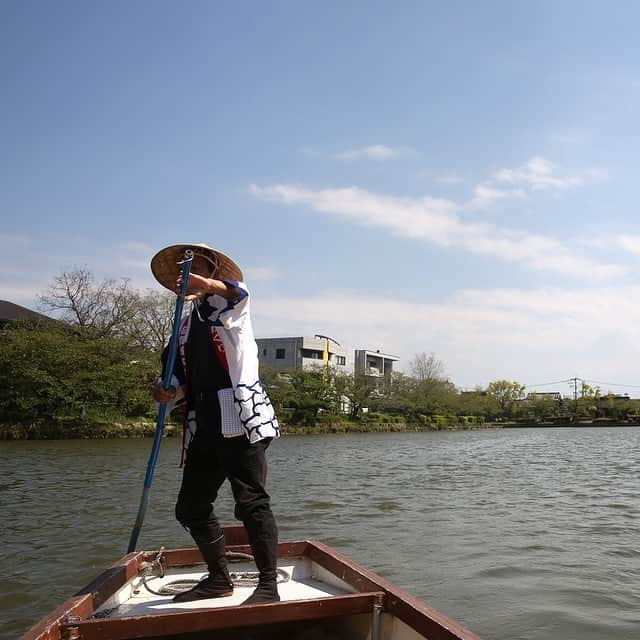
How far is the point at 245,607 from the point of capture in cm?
244

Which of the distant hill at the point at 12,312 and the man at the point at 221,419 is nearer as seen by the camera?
the man at the point at 221,419

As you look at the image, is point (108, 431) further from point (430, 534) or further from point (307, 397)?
point (430, 534)

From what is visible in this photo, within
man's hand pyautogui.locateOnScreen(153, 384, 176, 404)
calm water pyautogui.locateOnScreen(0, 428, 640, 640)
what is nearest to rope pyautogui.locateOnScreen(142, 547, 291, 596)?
man's hand pyautogui.locateOnScreen(153, 384, 176, 404)

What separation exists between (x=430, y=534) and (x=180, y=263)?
16.6 ft

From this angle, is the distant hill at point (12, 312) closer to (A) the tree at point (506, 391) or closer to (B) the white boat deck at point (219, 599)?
(B) the white boat deck at point (219, 599)

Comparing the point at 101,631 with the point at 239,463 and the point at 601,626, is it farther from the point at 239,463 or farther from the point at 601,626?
the point at 601,626

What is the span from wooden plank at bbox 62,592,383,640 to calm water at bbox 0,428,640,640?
191 cm

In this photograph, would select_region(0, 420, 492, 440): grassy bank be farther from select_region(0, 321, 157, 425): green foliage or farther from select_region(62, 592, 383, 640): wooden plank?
select_region(62, 592, 383, 640): wooden plank

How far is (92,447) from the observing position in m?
22.4

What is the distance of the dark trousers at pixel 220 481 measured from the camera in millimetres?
2945

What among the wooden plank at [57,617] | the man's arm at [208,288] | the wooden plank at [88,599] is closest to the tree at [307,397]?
the wooden plank at [88,599]

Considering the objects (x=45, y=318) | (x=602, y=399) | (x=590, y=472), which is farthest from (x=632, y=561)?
(x=602, y=399)

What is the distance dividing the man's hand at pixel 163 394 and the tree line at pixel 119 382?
6876 mm

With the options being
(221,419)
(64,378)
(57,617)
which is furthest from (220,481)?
(64,378)
